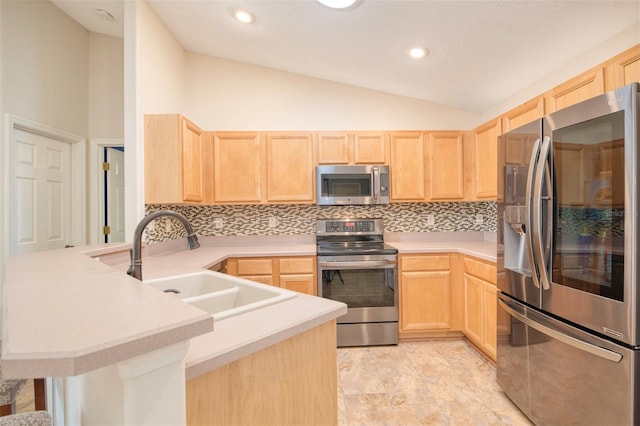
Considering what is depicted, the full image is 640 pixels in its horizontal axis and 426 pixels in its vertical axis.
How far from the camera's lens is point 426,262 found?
9.16 feet

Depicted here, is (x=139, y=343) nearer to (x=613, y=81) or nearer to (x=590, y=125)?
(x=590, y=125)

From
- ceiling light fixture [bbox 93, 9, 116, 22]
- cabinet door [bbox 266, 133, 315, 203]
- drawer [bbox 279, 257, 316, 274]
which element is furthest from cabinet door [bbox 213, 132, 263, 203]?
ceiling light fixture [bbox 93, 9, 116, 22]

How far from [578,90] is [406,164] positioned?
151cm

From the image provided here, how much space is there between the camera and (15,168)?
241cm

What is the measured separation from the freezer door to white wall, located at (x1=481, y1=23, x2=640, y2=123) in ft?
5.64

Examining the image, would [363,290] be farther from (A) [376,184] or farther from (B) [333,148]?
(B) [333,148]

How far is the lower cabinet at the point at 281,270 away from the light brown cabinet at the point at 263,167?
0.63 meters

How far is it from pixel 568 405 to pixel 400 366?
1.14 metres

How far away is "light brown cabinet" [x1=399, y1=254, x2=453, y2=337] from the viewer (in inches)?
109

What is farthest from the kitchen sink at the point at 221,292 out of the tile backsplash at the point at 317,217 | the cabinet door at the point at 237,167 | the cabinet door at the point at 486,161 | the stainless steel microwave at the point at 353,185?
the cabinet door at the point at 486,161

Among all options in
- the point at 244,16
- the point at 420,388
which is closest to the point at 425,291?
the point at 420,388

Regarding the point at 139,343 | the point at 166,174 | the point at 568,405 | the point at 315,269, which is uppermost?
the point at 166,174

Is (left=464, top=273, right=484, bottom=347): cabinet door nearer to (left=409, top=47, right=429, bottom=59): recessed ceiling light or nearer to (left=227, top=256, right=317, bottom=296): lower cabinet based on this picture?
(left=227, top=256, right=317, bottom=296): lower cabinet

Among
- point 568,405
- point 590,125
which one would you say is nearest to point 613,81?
point 590,125
